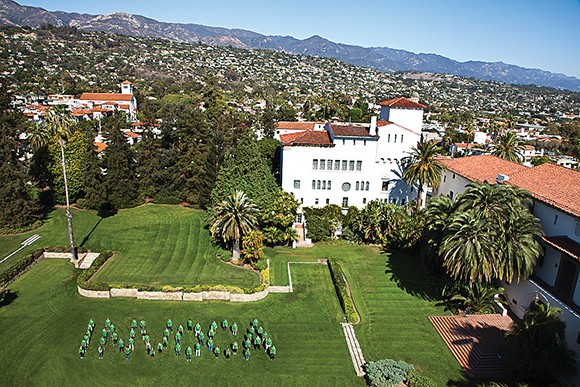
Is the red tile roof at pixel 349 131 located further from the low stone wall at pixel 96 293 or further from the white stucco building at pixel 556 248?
the low stone wall at pixel 96 293

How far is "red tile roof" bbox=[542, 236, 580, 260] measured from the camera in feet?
86.5

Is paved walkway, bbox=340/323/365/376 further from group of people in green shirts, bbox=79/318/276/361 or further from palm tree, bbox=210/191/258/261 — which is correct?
palm tree, bbox=210/191/258/261

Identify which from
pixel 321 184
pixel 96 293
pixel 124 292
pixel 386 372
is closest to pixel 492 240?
pixel 386 372

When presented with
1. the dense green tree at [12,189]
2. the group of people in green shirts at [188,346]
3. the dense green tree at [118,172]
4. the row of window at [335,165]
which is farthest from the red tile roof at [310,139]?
the dense green tree at [12,189]

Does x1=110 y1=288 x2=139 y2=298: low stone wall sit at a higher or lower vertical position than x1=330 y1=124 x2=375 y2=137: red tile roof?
lower

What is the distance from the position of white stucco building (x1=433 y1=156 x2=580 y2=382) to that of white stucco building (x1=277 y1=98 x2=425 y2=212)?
13659 mm

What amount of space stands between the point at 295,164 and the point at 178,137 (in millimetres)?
20411

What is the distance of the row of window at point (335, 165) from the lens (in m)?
48.1

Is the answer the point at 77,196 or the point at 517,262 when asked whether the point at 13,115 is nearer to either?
the point at 77,196

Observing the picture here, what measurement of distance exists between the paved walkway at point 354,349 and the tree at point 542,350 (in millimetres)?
8736

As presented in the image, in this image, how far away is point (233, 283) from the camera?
35.8m

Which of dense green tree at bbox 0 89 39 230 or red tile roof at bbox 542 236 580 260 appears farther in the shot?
dense green tree at bbox 0 89 39 230

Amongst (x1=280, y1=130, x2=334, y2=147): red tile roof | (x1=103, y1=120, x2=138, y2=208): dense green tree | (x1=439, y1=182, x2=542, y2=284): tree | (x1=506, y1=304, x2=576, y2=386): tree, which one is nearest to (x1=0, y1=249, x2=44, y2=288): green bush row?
(x1=103, y1=120, x2=138, y2=208): dense green tree

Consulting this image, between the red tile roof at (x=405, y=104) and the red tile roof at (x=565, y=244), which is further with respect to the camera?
the red tile roof at (x=405, y=104)
